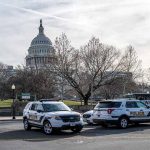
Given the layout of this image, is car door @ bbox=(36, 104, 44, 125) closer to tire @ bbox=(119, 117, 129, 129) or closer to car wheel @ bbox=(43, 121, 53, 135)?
Result: car wheel @ bbox=(43, 121, 53, 135)

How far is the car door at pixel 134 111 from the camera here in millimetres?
24938

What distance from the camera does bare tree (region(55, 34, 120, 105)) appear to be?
6000 centimetres

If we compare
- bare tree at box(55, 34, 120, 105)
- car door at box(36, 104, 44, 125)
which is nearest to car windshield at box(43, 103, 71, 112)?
car door at box(36, 104, 44, 125)

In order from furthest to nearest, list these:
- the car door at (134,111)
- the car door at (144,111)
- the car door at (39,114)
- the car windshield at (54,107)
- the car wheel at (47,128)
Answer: the car door at (144,111) → the car door at (134,111) → the car windshield at (54,107) → the car door at (39,114) → the car wheel at (47,128)

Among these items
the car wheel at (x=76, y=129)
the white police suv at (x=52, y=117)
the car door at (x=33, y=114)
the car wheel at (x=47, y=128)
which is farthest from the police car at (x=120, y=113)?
the car wheel at (x=47, y=128)

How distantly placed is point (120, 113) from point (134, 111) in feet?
3.60

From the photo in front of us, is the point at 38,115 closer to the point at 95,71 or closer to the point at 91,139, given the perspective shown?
the point at 91,139

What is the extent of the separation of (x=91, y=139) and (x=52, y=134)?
3.35 meters

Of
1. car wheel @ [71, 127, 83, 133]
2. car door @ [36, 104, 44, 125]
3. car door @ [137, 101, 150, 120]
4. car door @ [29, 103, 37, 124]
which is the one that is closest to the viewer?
car wheel @ [71, 127, 83, 133]

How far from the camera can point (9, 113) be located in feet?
165

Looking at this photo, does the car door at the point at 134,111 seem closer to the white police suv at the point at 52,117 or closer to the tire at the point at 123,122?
the tire at the point at 123,122

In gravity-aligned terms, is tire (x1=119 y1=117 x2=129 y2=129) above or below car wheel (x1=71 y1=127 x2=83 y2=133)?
above

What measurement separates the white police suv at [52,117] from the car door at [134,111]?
13.3 ft

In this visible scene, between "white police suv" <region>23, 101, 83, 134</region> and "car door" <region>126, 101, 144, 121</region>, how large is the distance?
4049 mm
